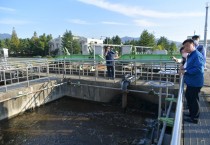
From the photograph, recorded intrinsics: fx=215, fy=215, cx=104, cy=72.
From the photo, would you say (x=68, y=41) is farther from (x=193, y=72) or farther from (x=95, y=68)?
(x=193, y=72)

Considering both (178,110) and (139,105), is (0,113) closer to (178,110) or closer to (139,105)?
(139,105)

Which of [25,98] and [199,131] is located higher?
[199,131]

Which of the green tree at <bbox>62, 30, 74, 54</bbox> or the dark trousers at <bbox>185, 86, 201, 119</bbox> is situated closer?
the dark trousers at <bbox>185, 86, 201, 119</bbox>

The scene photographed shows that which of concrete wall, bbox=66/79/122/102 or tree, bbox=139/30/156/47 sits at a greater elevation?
tree, bbox=139/30/156/47

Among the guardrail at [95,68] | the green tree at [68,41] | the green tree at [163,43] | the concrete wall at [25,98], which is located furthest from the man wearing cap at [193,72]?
the green tree at [163,43]

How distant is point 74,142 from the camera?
22.3 ft

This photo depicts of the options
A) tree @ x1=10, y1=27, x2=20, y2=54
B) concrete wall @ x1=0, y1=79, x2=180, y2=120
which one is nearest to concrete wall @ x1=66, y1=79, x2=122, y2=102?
concrete wall @ x1=0, y1=79, x2=180, y2=120

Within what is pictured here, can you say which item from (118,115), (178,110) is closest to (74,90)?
(118,115)

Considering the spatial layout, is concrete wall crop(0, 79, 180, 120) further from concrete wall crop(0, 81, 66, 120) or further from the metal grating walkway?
the metal grating walkway

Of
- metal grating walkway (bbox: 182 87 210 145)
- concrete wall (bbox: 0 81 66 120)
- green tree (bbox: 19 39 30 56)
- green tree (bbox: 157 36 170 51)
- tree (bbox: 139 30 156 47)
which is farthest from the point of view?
green tree (bbox: 19 39 30 56)

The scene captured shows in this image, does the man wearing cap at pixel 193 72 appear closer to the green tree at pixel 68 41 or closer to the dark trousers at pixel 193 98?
the dark trousers at pixel 193 98

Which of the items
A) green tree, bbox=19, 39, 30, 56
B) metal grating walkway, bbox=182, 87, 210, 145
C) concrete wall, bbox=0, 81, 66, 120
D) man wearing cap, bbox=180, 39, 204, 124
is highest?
green tree, bbox=19, 39, 30, 56

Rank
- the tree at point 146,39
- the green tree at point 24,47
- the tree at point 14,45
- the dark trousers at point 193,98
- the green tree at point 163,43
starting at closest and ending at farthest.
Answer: the dark trousers at point 193,98
the tree at point 146,39
the green tree at point 163,43
the green tree at point 24,47
the tree at point 14,45

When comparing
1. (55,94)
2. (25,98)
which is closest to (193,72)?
(25,98)
